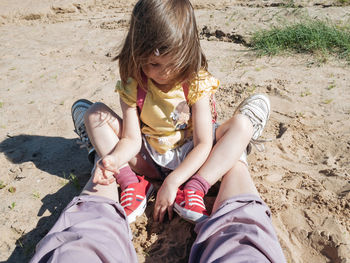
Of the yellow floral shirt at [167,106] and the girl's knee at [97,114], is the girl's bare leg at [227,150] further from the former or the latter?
the girl's knee at [97,114]

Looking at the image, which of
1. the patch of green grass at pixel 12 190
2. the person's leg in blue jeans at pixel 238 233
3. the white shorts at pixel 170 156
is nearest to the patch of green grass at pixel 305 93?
the white shorts at pixel 170 156

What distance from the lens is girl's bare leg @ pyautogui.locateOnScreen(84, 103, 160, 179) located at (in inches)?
82.5

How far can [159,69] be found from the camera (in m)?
1.87

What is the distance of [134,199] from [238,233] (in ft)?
2.32

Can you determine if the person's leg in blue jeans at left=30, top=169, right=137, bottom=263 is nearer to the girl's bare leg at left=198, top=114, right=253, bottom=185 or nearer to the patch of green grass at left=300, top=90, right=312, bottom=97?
the girl's bare leg at left=198, top=114, right=253, bottom=185

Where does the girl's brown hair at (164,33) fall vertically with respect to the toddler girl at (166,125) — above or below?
above

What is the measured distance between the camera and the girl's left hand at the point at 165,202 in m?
1.89

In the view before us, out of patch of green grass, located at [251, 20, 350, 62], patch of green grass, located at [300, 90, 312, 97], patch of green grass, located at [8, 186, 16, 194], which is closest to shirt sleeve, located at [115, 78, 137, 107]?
patch of green grass, located at [8, 186, 16, 194]

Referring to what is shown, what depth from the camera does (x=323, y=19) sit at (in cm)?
456

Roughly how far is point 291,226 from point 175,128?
87cm

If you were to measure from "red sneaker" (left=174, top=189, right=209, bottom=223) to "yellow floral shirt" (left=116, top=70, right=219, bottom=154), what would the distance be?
37 centimetres

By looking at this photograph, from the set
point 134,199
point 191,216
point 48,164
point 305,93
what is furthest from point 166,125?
point 305,93

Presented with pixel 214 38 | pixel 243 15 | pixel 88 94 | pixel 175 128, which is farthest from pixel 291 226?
pixel 243 15

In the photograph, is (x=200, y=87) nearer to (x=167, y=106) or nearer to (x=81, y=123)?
(x=167, y=106)
